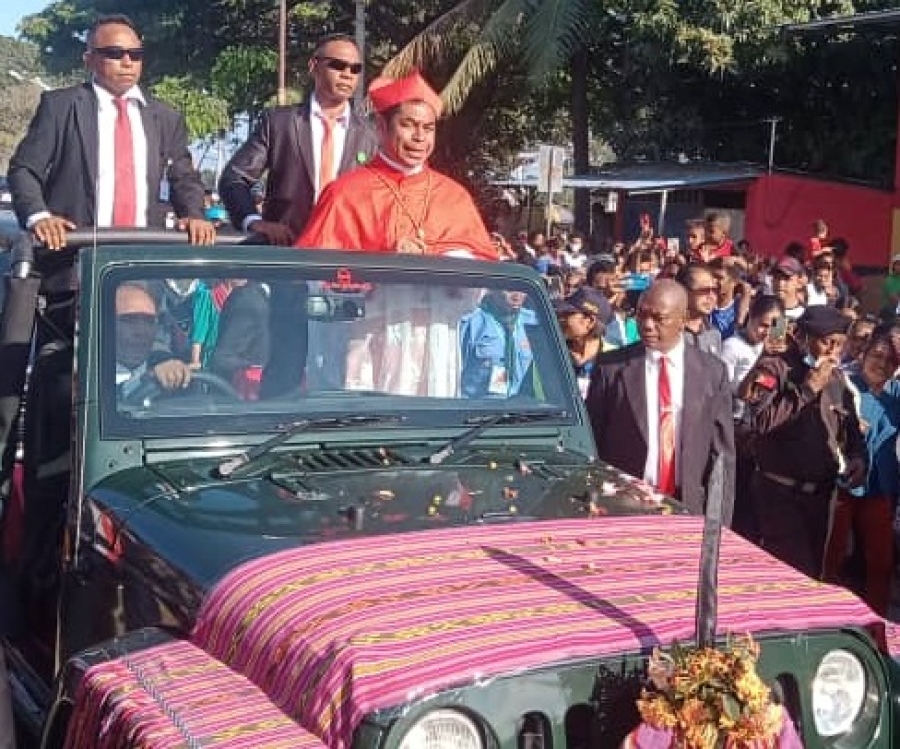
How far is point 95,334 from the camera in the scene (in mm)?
3508

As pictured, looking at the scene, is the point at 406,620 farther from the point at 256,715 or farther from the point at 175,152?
the point at 175,152

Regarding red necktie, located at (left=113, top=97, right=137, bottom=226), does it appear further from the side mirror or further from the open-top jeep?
the side mirror

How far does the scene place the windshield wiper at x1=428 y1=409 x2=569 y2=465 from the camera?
3588 mm

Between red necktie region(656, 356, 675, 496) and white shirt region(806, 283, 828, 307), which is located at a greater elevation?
white shirt region(806, 283, 828, 307)

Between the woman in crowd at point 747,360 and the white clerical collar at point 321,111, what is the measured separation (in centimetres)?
211

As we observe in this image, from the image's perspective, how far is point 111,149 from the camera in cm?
495

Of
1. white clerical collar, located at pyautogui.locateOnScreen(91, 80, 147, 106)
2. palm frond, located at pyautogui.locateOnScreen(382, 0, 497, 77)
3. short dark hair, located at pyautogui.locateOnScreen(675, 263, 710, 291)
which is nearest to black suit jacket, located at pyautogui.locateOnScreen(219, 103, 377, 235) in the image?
white clerical collar, located at pyautogui.locateOnScreen(91, 80, 147, 106)

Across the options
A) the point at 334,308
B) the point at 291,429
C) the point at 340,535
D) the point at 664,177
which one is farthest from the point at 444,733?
the point at 664,177

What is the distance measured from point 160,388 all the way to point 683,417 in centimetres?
210

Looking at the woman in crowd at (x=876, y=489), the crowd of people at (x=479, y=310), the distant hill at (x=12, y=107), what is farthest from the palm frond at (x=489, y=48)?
the distant hill at (x=12, y=107)

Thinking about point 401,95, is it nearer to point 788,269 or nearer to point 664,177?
point 788,269

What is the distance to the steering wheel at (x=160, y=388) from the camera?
11.5ft

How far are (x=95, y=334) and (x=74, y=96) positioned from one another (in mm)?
1720

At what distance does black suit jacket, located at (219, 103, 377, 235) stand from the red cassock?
52 cm
